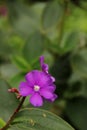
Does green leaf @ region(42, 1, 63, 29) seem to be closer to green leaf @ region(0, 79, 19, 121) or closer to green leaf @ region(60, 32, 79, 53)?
green leaf @ region(60, 32, 79, 53)

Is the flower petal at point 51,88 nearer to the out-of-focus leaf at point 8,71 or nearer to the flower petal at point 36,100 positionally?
the flower petal at point 36,100

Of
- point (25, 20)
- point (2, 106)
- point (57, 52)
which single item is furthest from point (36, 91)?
point (25, 20)

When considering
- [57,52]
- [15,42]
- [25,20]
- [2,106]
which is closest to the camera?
[2,106]

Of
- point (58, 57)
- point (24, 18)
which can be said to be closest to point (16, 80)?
point (58, 57)

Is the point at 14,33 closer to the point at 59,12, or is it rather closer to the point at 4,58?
the point at 4,58

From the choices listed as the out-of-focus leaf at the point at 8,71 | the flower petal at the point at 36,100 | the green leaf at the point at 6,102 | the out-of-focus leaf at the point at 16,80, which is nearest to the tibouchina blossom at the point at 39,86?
the flower petal at the point at 36,100

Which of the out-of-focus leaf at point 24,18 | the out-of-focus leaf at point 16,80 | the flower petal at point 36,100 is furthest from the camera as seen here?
the out-of-focus leaf at point 24,18

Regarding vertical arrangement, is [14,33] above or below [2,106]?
below
